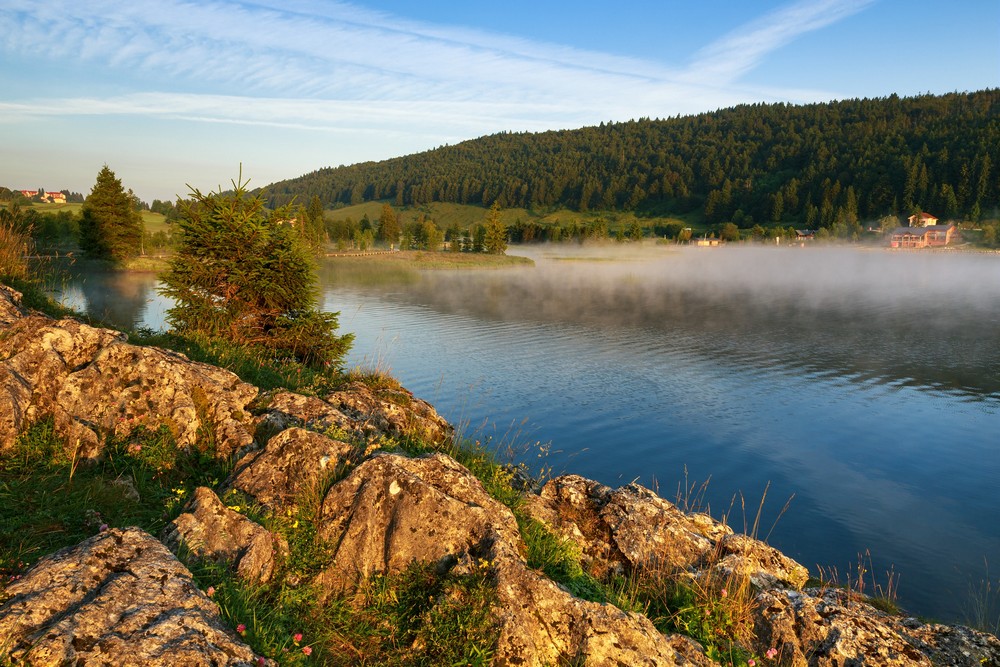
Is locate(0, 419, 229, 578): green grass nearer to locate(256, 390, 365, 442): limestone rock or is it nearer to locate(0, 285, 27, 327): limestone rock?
locate(256, 390, 365, 442): limestone rock

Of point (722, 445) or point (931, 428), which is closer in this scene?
point (722, 445)

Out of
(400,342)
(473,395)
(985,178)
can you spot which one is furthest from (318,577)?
(985,178)

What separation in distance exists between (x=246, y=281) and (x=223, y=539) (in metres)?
9.16

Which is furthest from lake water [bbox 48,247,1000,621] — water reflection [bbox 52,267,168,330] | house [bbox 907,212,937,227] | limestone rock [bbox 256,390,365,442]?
house [bbox 907,212,937,227]

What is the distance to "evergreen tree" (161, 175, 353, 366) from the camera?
13156 millimetres

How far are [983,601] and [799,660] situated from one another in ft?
32.6

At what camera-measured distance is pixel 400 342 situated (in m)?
37.9

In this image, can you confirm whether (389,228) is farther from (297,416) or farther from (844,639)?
(844,639)

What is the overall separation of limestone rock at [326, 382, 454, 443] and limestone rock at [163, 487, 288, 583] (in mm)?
2612

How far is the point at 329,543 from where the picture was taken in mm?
5711

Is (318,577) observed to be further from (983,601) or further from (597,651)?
(983,601)

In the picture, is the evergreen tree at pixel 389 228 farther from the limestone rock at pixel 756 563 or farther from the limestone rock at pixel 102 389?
the limestone rock at pixel 756 563

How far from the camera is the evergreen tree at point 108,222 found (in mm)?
66375

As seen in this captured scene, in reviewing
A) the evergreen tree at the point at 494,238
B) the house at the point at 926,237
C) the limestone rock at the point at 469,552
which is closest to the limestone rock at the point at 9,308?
the limestone rock at the point at 469,552
